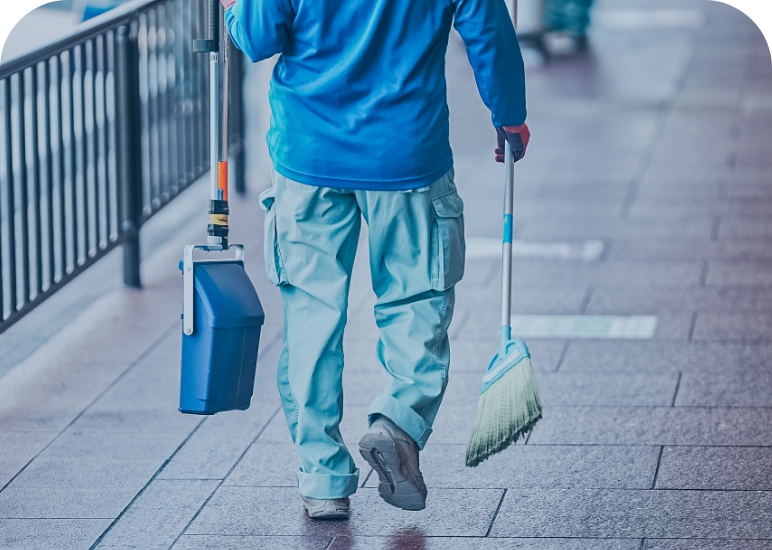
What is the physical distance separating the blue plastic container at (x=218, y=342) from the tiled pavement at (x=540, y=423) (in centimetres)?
38

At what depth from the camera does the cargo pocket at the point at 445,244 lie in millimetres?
3493

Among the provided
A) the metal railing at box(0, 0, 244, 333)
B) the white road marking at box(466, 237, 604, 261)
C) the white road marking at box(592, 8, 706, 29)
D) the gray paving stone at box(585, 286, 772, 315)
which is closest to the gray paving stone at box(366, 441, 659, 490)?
the gray paving stone at box(585, 286, 772, 315)

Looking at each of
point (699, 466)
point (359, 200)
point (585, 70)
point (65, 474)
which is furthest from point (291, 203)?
point (585, 70)

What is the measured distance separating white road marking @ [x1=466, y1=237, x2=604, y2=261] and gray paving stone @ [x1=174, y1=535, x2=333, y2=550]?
10.7ft

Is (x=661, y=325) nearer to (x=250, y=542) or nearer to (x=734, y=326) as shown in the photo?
(x=734, y=326)

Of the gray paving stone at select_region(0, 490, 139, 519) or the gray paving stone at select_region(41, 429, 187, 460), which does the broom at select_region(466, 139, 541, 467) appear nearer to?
the gray paving stone at select_region(0, 490, 139, 519)

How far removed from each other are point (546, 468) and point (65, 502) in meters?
1.49

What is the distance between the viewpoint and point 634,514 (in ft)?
11.8

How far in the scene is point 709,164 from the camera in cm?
860

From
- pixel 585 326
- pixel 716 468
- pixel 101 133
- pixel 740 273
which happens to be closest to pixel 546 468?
pixel 716 468

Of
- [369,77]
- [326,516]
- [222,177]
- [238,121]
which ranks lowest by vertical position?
[326,516]

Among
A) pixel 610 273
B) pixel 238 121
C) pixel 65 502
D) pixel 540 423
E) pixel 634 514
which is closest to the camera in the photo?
pixel 634 514

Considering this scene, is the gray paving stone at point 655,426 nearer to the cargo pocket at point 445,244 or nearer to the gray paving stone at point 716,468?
the gray paving stone at point 716,468

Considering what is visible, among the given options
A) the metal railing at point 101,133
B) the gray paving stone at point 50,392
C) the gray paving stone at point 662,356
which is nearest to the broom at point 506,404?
the gray paving stone at point 662,356
